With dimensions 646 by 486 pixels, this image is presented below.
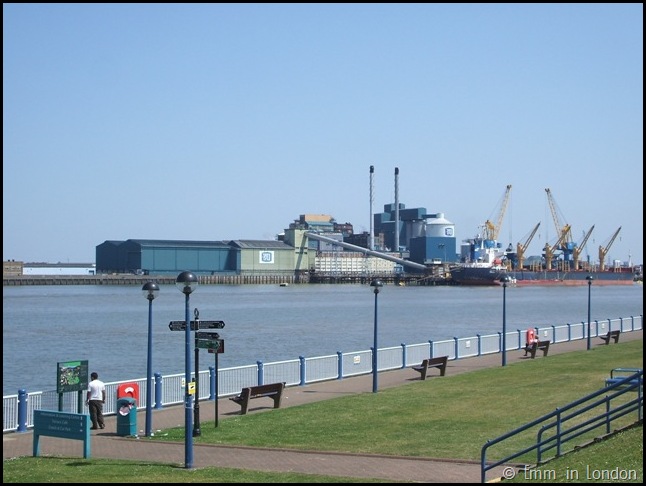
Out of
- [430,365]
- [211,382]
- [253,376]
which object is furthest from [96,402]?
[430,365]

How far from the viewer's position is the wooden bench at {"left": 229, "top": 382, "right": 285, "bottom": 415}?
922 inches

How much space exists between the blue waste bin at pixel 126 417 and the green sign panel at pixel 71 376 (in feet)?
6.76

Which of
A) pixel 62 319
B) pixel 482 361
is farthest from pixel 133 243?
pixel 482 361

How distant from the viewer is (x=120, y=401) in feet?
66.5

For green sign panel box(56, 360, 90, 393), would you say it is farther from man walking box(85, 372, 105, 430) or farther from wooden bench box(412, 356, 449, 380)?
wooden bench box(412, 356, 449, 380)

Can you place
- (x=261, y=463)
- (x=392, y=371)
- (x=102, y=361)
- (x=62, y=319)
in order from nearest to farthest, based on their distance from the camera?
(x=261, y=463) → (x=392, y=371) → (x=102, y=361) → (x=62, y=319)

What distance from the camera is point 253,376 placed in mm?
28562

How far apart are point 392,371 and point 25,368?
64.4 ft

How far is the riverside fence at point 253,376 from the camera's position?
71.7ft

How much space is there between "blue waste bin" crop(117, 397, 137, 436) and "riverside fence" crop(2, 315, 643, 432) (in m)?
1.24

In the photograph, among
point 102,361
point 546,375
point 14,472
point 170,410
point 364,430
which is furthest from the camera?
point 102,361

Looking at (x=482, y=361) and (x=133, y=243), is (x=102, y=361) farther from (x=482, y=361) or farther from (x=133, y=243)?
(x=133, y=243)

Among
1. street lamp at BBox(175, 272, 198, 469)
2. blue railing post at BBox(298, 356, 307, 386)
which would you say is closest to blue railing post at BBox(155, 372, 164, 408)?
blue railing post at BBox(298, 356, 307, 386)

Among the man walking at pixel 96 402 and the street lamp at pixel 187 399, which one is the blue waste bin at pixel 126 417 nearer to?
the man walking at pixel 96 402
